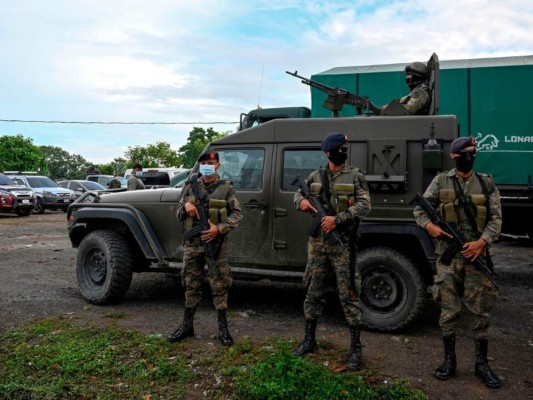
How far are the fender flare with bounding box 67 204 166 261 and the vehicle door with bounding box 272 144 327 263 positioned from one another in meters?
1.35

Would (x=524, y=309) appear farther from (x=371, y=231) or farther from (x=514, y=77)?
(x=514, y=77)

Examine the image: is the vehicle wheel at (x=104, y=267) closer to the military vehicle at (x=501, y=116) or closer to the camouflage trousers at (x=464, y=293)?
the military vehicle at (x=501, y=116)

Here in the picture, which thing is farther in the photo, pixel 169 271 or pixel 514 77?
pixel 514 77

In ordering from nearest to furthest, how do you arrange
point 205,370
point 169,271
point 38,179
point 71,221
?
point 205,370, point 169,271, point 71,221, point 38,179

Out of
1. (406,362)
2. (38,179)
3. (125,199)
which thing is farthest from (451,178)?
(38,179)

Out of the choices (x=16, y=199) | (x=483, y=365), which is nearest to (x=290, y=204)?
(x=483, y=365)

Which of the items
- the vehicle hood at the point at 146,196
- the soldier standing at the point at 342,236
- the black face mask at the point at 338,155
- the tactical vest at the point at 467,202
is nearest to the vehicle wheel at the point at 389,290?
the soldier standing at the point at 342,236

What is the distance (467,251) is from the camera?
369 cm

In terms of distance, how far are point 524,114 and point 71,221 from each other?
240 inches

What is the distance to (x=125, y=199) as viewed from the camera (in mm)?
5938

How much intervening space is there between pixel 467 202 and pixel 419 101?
1.77 m

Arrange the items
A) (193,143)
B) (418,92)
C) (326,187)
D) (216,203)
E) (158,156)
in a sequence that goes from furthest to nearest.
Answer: (193,143)
(158,156)
(418,92)
(216,203)
(326,187)

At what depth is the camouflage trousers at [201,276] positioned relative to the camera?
4535 millimetres

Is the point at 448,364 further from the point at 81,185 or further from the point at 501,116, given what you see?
the point at 81,185
